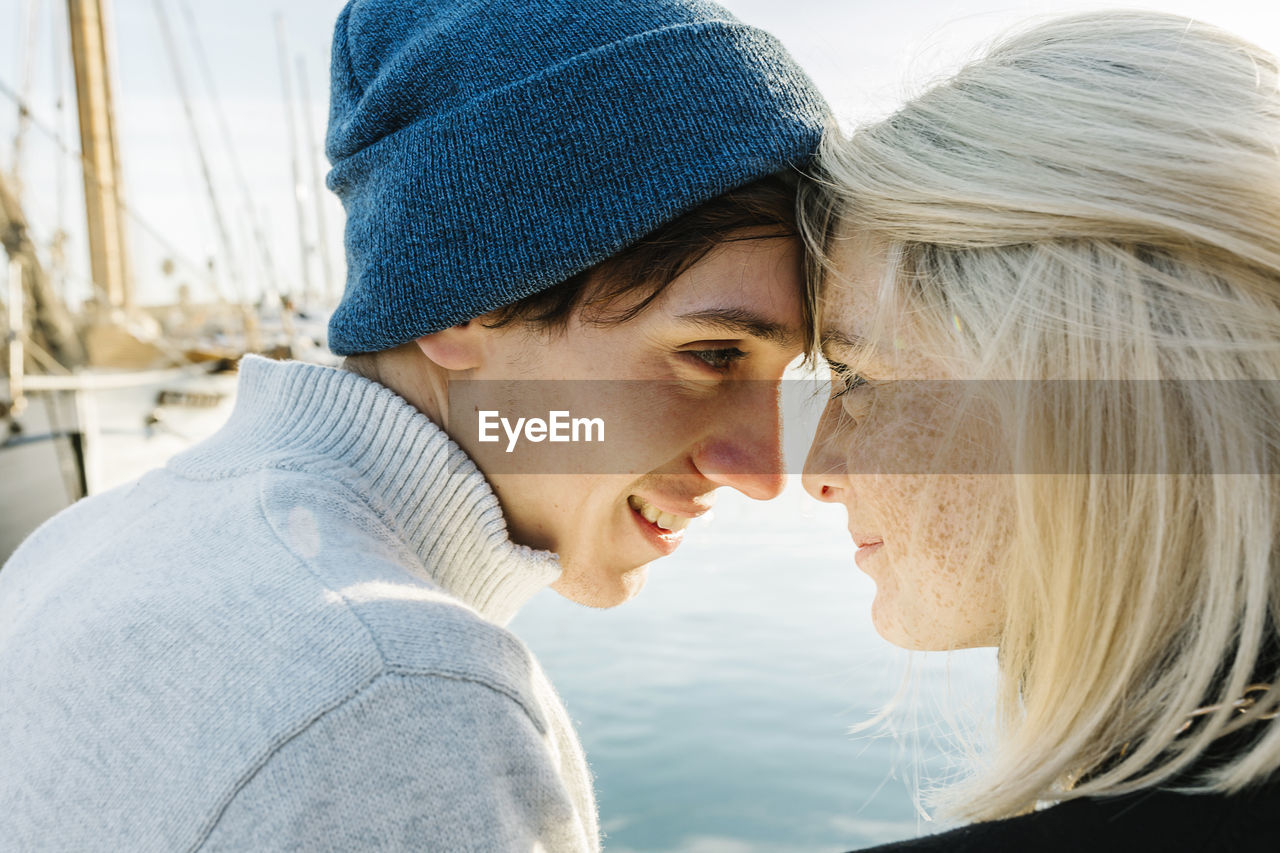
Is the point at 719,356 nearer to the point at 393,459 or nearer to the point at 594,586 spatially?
the point at 594,586

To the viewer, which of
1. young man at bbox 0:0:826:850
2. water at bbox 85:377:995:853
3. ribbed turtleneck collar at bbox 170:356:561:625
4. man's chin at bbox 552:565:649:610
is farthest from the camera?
water at bbox 85:377:995:853

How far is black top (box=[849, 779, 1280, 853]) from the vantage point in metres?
1.15

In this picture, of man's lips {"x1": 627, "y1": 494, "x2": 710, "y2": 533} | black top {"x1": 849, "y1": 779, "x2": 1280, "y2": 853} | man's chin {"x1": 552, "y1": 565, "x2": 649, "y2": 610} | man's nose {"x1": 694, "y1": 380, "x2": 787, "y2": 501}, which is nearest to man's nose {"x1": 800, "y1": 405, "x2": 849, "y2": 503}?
man's nose {"x1": 694, "y1": 380, "x2": 787, "y2": 501}

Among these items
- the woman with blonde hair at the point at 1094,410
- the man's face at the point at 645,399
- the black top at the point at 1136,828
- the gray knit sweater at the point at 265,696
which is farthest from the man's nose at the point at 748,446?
the black top at the point at 1136,828

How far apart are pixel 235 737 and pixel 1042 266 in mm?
1391

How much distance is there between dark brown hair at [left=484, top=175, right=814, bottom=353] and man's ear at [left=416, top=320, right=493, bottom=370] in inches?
1.6

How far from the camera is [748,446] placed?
255cm

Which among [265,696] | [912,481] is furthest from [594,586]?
[265,696]

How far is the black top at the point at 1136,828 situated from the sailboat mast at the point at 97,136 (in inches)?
615

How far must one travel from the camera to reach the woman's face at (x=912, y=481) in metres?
1.87

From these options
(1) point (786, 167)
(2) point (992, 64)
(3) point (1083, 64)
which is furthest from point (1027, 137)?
(1) point (786, 167)

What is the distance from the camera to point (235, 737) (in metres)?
1.31

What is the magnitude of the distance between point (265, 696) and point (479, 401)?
1.09 m

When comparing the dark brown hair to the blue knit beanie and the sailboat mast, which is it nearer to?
the blue knit beanie
